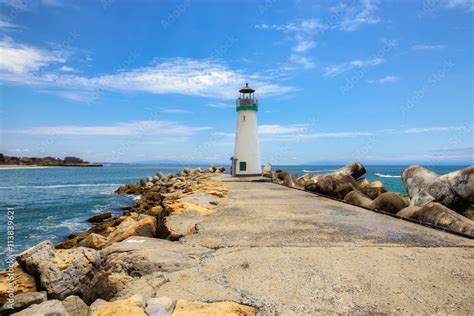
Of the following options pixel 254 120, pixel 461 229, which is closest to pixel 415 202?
pixel 461 229

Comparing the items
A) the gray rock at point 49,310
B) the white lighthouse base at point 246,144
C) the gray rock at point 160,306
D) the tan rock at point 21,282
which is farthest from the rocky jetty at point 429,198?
the white lighthouse base at point 246,144

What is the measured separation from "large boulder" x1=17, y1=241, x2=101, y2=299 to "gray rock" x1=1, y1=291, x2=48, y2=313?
17 cm

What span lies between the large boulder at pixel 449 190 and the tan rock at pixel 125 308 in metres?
7.53

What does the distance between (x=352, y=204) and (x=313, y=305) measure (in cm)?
664

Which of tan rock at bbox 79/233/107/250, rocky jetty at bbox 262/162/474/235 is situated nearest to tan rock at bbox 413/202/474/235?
rocky jetty at bbox 262/162/474/235

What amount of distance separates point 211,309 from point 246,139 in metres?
19.7

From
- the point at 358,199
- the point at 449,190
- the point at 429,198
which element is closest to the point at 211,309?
the point at 358,199

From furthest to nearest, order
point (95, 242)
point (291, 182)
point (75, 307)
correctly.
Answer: point (291, 182) → point (95, 242) → point (75, 307)

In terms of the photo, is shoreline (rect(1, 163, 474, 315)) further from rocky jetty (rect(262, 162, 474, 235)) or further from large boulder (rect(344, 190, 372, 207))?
large boulder (rect(344, 190, 372, 207))

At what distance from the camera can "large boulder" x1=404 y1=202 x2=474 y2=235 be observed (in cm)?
553

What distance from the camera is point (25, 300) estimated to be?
11.8 feet

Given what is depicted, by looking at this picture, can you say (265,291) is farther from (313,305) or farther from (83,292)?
(83,292)

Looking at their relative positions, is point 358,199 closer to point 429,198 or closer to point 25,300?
point 429,198

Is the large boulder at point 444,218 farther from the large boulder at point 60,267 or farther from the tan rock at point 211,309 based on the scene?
the large boulder at point 60,267
